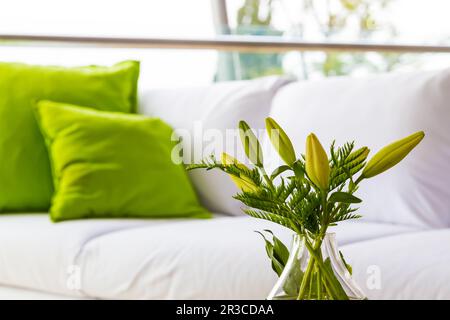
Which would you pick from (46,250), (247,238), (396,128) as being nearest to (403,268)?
(247,238)

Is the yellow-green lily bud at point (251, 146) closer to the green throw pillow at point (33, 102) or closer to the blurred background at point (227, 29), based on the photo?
the green throw pillow at point (33, 102)

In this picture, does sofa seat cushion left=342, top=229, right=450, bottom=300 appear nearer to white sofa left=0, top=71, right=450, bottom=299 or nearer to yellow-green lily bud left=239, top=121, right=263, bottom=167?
white sofa left=0, top=71, right=450, bottom=299

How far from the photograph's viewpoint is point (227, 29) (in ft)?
14.8

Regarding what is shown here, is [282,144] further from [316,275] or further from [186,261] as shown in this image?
[186,261]

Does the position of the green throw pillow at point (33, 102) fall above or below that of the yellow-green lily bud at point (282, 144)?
below

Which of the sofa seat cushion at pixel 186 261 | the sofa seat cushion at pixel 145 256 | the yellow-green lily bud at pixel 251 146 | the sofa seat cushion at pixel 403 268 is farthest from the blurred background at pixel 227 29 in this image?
the yellow-green lily bud at pixel 251 146

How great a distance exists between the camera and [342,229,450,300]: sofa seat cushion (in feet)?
5.12

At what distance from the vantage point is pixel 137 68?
2.90 m

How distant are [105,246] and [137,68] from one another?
3.18 feet

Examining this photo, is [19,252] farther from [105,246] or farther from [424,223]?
[424,223]

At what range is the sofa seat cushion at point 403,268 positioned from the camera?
156cm

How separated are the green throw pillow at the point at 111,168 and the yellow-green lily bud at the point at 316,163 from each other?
1515 mm

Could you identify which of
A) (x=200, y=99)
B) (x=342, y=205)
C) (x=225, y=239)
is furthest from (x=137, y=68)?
(x=342, y=205)

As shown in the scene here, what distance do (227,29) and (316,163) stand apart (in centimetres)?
362
